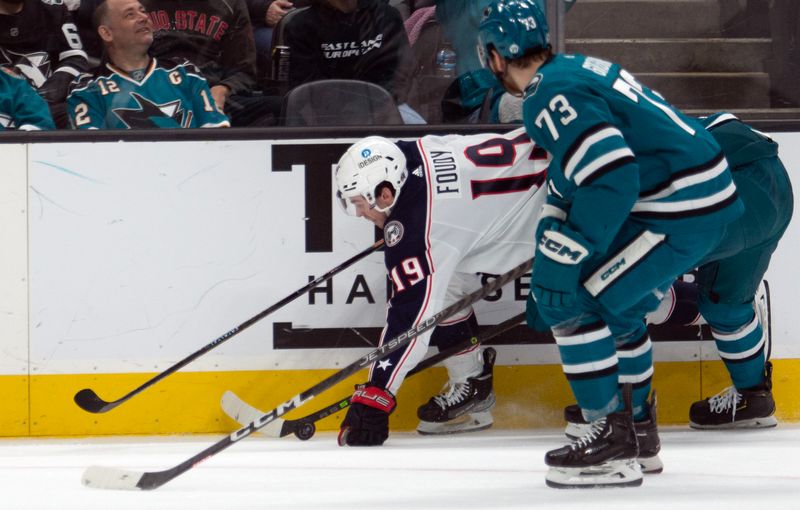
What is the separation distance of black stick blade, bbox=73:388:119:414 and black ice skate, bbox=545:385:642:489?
1.57 metres

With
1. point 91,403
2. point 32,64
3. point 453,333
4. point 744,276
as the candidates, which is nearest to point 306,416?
point 453,333

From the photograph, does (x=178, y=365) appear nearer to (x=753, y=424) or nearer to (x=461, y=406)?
Result: (x=461, y=406)

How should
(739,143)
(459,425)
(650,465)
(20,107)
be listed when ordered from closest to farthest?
(650,465), (739,143), (459,425), (20,107)

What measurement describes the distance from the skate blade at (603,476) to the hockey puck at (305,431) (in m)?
1.13

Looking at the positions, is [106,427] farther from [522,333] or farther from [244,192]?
[522,333]

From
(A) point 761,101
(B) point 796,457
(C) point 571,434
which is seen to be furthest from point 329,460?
(A) point 761,101

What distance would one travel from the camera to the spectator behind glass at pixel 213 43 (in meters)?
3.99

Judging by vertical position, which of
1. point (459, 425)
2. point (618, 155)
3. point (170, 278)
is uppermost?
point (618, 155)

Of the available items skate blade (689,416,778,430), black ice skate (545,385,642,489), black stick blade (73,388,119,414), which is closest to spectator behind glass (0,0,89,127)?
black stick blade (73,388,119,414)

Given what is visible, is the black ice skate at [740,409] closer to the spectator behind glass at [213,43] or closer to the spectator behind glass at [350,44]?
the spectator behind glass at [350,44]

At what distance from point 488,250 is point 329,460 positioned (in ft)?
2.84

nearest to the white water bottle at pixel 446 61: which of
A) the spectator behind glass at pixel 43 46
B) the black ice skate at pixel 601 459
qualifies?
the spectator behind glass at pixel 43 46

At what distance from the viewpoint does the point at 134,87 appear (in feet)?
12.9

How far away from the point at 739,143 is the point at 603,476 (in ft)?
3.94
